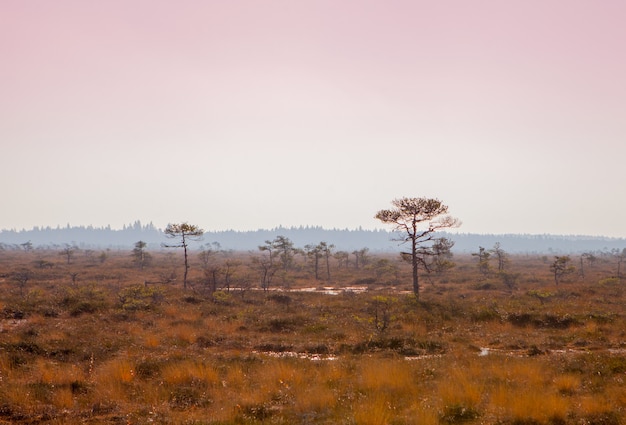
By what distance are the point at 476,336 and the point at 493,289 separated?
29.4 meters

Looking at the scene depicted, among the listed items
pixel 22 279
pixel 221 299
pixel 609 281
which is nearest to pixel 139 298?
pixel 221 299

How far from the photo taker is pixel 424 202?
1294 inches

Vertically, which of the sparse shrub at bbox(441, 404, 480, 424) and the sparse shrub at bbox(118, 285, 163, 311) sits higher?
the sparse shrub at bbox(441, 404, 480, 424)

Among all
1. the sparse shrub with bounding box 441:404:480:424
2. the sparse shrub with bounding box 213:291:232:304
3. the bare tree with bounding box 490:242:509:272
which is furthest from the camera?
the bare tree with bounding box 490:242:509:272

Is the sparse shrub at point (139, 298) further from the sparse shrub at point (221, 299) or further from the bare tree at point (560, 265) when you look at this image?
the bare tree at point (560, 265)

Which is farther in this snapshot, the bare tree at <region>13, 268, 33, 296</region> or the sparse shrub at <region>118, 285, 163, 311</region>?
the bare tree at <region>13, 268, 33, 296</region>

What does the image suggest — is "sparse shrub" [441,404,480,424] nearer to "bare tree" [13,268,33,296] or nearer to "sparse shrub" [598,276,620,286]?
"bare tree" [13,268,33,296]

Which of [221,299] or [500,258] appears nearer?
[221,299]

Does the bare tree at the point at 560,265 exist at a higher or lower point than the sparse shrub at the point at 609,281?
higher

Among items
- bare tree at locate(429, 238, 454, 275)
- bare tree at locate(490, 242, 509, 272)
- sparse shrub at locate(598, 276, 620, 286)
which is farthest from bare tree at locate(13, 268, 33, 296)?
bare tree at locate(490, 242, 509, 272)

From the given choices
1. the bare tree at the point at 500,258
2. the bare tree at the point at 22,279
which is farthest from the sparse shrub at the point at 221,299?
the bare tree at the point at 500,258

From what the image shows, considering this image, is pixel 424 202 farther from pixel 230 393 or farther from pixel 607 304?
pixel 230 393

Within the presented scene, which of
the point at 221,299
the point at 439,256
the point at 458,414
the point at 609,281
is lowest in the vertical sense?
the point at 609,281

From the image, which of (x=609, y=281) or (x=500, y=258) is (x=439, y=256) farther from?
(x=500, y=258)
